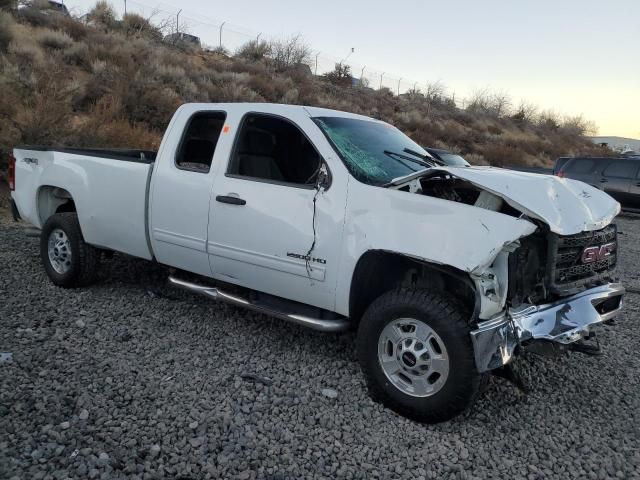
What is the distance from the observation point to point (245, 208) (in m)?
3.96

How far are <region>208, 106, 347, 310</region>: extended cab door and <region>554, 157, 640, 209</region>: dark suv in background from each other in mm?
11655

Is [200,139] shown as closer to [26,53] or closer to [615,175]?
[615,175]

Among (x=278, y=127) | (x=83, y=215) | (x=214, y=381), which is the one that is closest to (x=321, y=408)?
(x=214, y=381)

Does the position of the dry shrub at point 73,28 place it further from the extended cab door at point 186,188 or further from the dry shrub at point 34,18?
the extended cab door at point 186,188

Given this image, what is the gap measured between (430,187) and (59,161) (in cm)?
390

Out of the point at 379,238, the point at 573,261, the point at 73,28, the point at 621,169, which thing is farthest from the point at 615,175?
the point at 73,28

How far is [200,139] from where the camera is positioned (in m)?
4.76

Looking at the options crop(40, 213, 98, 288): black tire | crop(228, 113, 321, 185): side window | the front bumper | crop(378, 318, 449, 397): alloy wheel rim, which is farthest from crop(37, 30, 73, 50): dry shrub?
the front bumper

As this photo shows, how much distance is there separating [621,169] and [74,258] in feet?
48.3

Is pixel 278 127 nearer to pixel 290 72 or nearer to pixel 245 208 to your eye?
pixel 245 208

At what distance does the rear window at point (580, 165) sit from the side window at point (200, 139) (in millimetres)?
14026

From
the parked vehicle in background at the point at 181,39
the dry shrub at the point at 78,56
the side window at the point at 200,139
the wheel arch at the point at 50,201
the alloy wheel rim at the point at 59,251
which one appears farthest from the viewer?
the parked vehicle in background at the point at 181,39

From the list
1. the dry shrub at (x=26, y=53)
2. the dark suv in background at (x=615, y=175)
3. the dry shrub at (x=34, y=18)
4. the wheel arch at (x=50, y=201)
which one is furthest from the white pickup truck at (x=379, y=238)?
the dry shrub at (x=34, y=18)

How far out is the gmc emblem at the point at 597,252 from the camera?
3.49 m
